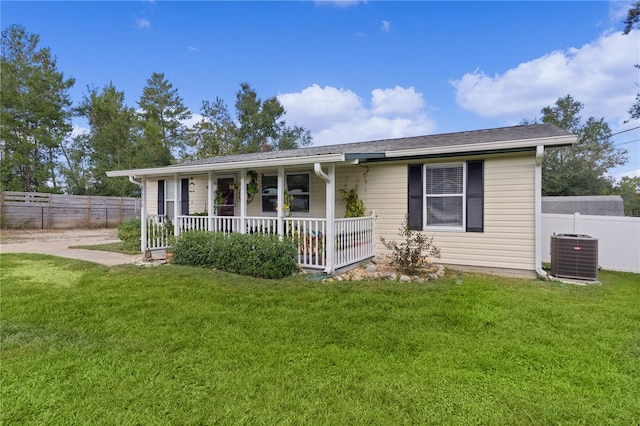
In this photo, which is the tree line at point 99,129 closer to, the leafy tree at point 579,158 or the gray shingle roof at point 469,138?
the gray shingle roof at point 469,138

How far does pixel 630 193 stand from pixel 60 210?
33626 mm

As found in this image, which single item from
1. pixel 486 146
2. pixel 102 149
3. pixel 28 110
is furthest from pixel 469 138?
pixel 102 149

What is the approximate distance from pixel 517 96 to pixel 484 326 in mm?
14975

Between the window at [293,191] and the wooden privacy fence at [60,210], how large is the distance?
46.9 feet

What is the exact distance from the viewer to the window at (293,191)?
315 inches

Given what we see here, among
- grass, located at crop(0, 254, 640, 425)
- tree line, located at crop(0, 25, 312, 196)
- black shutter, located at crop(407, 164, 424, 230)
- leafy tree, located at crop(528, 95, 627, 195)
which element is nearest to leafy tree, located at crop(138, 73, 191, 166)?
tree line, located at crop(0, 25, 312, 196)

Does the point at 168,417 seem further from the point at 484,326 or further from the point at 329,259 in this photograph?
the point at 329,259

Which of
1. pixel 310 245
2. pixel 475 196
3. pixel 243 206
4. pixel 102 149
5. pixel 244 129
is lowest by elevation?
pixel 310 245

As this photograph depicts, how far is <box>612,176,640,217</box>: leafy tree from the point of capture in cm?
1463

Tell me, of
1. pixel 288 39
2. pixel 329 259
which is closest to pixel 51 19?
pixel 288 39

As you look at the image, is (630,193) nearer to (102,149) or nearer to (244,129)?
(244,129)

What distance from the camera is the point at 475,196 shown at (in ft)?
20.7

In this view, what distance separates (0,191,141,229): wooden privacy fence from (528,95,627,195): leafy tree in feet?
80.7

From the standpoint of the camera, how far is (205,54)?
13078 millimetres
